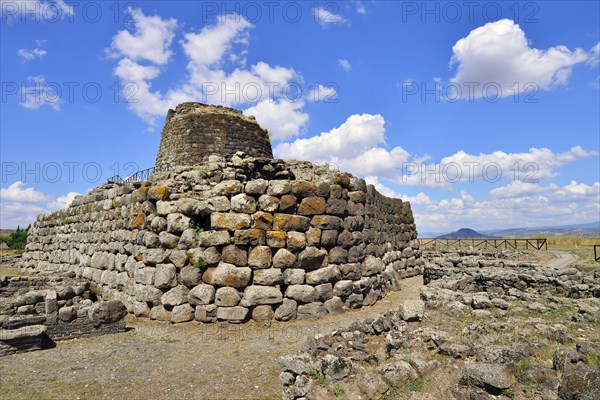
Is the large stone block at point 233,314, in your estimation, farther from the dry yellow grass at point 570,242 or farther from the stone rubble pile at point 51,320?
the dry yellow grass at point 570,242

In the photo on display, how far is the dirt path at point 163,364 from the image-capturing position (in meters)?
5.66

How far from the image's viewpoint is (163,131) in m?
19.5

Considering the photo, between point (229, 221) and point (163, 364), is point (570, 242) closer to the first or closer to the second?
point (229, 221)

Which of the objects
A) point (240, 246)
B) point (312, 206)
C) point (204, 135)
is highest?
point (204, 135)

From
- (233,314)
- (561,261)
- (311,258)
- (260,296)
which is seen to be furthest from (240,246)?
(561,261)

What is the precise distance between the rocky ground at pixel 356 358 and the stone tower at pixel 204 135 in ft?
33.0

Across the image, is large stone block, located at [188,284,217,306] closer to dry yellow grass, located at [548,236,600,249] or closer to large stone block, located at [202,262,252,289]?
large stone block, located at [202,262,252,289]

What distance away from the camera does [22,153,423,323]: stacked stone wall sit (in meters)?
9.40

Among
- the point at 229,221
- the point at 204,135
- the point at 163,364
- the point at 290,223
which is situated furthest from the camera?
the point at 204,135

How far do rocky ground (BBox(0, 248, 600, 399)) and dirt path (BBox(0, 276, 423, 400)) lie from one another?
0.07 ft

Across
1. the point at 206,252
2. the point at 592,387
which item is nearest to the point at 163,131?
the point at 206,252

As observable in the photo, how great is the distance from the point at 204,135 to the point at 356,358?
1447cm

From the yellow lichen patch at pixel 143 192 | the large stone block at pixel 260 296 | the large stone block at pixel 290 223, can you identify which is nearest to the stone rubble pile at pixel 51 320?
the large stone block at pixel 260 296

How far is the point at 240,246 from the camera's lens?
9547 millimetres
